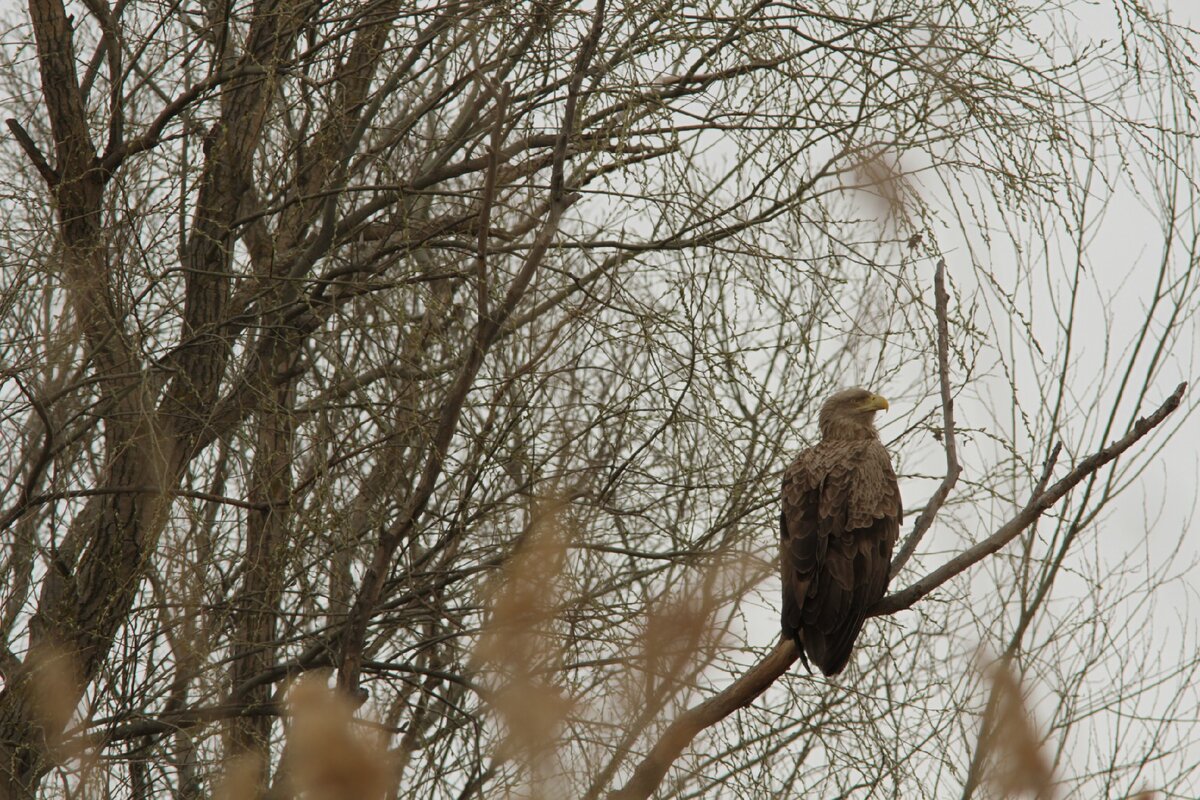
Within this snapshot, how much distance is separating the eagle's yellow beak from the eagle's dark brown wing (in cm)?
67

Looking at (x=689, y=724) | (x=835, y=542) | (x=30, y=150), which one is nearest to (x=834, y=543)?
(x=835, y=542)

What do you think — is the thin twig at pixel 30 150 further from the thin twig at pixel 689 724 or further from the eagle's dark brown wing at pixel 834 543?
the thin twig at pixel 689 724

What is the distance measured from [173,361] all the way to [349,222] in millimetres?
903

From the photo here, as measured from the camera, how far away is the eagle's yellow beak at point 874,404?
5.71 metres

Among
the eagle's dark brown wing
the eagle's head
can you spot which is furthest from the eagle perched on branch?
the eagle's head

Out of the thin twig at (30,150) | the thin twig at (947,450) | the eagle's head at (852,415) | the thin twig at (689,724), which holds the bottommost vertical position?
the thin twig at (689,724)

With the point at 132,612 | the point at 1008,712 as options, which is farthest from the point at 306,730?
the point at 132,612

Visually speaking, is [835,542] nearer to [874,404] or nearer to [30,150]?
[874,404]

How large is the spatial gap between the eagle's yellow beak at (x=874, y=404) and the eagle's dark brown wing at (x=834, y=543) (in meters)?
0.67

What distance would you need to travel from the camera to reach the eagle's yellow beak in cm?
571

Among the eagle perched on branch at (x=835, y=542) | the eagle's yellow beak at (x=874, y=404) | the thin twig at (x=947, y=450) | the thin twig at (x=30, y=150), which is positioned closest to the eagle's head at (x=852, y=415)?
the eagle's yellow beak at (x=874, y=404)

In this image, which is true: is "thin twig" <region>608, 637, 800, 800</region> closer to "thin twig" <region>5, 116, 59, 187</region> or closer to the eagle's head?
the eagle's head

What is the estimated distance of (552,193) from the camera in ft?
12.9

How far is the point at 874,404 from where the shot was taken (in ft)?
18.8
